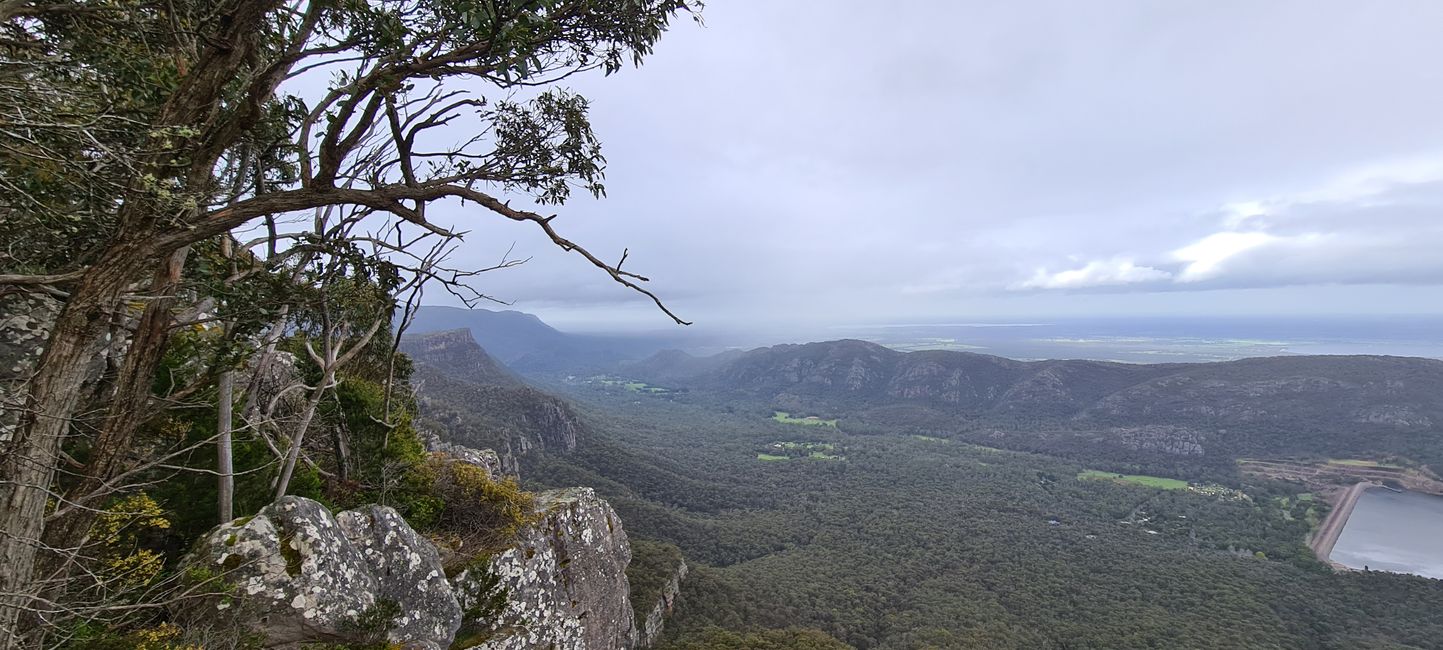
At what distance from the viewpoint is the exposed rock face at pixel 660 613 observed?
21109 millimetres

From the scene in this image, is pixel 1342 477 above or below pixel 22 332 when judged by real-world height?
below

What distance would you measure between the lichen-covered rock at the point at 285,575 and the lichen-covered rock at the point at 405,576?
0.46 metres

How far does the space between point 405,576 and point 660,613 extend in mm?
20604

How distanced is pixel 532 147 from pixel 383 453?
8.48 m

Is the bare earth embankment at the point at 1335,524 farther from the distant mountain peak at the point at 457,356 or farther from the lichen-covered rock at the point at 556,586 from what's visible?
the distant mountain peak at the point at 457,356

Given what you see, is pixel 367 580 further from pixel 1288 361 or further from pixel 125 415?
pixel 1288 361

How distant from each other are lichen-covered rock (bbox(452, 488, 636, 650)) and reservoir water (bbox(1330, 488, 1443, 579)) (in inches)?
2962

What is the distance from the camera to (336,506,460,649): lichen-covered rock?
6.93 m

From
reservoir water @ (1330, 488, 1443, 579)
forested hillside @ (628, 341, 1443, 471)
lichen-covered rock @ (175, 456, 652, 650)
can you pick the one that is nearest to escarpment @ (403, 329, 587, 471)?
lichen-covered rock @ (175, 456, 652, 650)

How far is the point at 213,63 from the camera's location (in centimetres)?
300

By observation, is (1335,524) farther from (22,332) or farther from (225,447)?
(22,332)

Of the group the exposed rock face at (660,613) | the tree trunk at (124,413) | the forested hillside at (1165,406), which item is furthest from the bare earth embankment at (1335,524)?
the tree trunk at (124,413)

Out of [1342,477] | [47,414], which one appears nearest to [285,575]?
[47,414]

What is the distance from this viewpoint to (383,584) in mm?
6926
